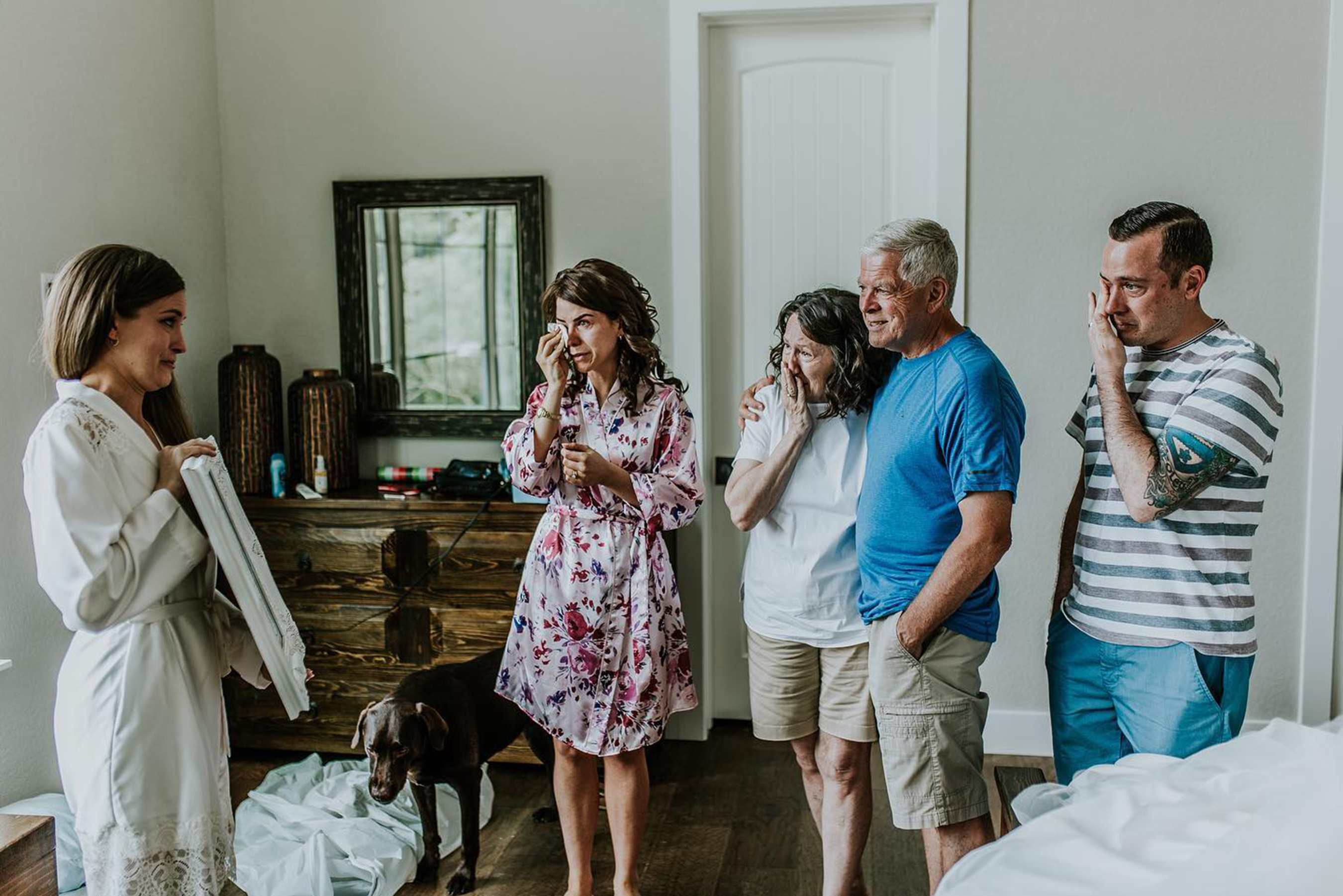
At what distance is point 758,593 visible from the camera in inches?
87.5

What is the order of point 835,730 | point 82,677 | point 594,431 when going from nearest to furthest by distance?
point 82,677 < point 835,730 < point 594,431

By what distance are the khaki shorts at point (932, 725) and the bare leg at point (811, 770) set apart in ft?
1.06

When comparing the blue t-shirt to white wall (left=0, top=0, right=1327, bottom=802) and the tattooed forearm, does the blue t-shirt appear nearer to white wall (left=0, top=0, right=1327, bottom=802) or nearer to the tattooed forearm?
the tattooed forearm

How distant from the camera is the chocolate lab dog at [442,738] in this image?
2342mm

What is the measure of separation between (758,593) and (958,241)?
59.2 inches

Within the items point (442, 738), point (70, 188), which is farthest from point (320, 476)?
point (442, 738)

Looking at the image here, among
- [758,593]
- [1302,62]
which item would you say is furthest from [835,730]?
[1302,62]

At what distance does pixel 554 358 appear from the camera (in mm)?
2256

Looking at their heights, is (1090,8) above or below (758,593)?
above

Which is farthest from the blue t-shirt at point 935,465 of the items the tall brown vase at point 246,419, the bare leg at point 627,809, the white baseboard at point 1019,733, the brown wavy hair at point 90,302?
the tall brown vase at point 246,419

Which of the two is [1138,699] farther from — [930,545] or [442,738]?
[442,738]

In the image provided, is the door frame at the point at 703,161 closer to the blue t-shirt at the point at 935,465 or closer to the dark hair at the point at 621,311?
the dark hair at the point at 621,311

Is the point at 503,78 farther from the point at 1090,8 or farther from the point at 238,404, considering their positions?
the point at 1090,8

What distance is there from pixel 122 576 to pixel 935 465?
1.39 metres
